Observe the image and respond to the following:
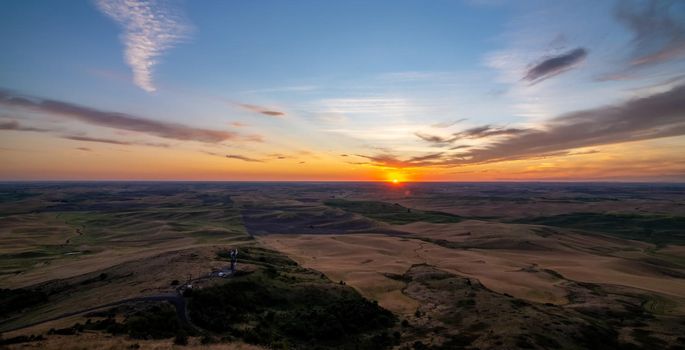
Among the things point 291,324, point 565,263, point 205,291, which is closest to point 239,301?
point 205,291

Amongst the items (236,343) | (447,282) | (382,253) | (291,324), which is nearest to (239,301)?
(291,324)

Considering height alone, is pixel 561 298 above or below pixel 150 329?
below

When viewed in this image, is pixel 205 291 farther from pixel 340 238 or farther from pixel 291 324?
pixel 340 238

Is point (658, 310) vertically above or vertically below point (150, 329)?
below

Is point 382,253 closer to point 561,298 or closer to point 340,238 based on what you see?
point 340,238

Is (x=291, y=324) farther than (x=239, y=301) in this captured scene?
No

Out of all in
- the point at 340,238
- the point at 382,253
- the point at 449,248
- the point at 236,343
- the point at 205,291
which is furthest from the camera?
the point at 340,238

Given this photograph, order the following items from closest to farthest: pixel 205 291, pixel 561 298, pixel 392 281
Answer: pixel 205 291, pixel 561 298, pixel 392 281

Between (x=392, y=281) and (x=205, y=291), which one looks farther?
(x=392, y=281)

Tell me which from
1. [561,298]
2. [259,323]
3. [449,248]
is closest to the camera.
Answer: [259,323]
